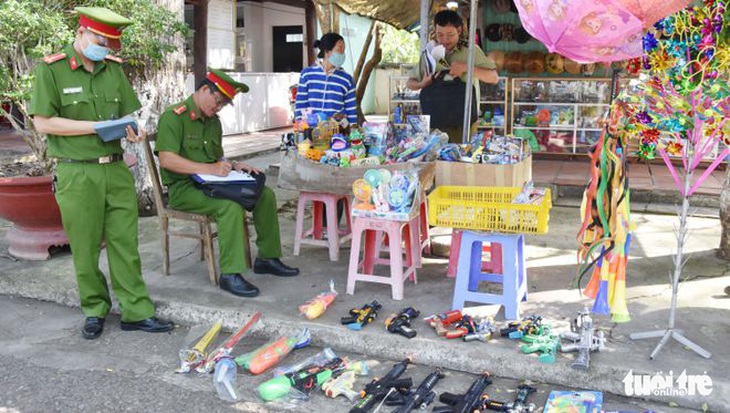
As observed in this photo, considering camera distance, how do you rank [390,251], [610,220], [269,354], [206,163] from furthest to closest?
[206,163] < [390,251] < [269,354] < [610,220]

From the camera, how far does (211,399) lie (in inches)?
138

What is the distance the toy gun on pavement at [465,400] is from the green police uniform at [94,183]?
2.10 m

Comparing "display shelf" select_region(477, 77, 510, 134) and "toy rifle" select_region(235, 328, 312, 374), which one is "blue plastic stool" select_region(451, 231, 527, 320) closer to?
"toy rifle" select_region(235, 328, 312, 374)

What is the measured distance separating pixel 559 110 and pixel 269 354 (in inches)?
273

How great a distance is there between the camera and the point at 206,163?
4.85 m

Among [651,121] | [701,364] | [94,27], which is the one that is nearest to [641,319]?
[701,364]

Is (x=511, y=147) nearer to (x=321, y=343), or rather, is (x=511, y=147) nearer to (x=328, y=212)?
(x=328, y=212)

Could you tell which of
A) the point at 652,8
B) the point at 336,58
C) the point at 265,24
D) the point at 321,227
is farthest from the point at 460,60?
the point at 265,24

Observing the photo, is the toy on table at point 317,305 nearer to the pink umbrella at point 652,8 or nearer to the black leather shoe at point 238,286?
the black leather shoe at point 238,286

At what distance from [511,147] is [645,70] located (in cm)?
122

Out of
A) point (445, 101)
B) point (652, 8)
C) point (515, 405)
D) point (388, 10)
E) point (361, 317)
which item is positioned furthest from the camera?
point (388, 10)

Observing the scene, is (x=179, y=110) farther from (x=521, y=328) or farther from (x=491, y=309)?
(x=521, y=328)

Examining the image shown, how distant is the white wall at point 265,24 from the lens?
51.1 feet

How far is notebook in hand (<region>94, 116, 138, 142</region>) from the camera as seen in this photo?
13.1 ft
